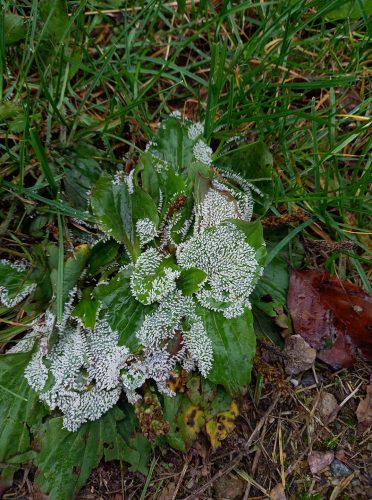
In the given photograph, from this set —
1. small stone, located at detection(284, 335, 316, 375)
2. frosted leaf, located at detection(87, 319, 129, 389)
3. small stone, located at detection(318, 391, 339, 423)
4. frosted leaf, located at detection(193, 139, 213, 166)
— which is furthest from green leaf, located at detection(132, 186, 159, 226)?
small stone, located at detection(318, 391, 339, 423)

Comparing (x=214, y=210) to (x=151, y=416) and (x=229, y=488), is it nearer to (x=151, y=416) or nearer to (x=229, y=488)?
(x=151, y=416)

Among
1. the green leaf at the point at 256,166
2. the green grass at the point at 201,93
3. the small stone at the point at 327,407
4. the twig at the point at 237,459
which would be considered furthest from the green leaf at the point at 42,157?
the small stone at the point at 327,407

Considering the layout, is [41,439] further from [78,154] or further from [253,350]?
[78,154]

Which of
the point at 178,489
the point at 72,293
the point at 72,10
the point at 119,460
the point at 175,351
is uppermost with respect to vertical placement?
the point at 72,10

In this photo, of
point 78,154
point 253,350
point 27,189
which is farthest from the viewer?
point 78,154

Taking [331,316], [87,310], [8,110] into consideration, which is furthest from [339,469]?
[8,110]

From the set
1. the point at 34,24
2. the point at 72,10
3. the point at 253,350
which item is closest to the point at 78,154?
the point at 34,24

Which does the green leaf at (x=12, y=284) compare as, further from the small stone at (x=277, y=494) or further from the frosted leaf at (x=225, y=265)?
the small stone at (x=277, y=494)
